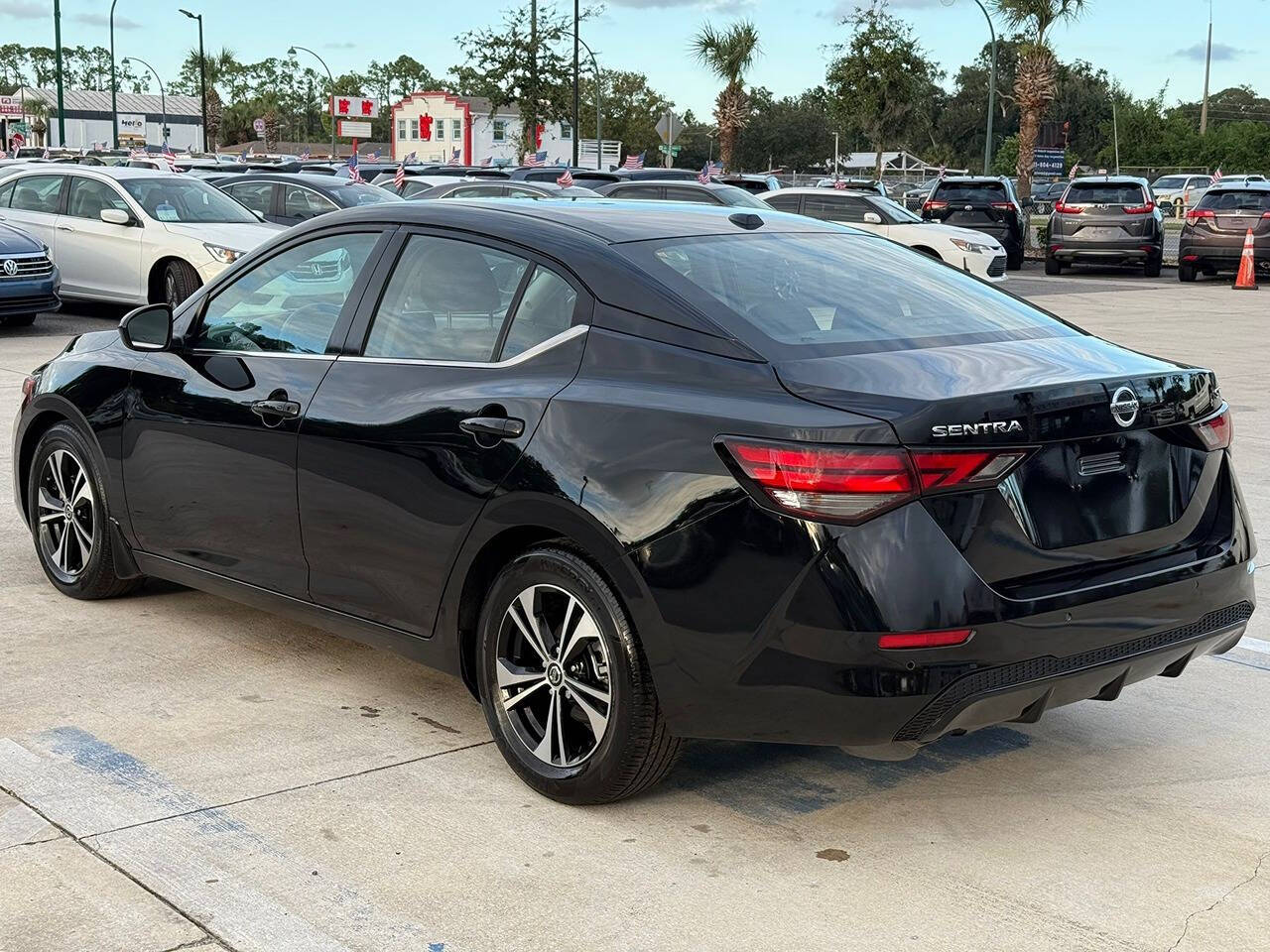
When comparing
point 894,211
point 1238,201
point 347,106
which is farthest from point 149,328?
point 347,106

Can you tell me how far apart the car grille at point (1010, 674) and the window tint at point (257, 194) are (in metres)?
17.7

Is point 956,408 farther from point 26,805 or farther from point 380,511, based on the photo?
point 26,805

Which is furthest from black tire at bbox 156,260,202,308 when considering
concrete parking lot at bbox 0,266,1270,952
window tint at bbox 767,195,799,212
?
concrete parking lot at bbox 0,266,1270,952

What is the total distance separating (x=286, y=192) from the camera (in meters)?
20.0

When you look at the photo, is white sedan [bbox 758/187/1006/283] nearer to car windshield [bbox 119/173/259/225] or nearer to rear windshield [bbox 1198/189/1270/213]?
rear windshield [bbox 1198/189/1270/213]

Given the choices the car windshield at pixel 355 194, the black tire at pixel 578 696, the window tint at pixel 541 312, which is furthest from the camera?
the car windshield at pixel 355 194

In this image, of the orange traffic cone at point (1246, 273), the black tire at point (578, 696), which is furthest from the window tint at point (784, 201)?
the black tire at point (578, 696)

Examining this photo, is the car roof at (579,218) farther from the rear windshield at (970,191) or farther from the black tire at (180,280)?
the rear windshield at (970,191)

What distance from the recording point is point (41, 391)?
5879 millimetres

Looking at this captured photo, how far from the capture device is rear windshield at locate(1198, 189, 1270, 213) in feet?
88.0

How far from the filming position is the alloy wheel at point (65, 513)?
5.77 meters

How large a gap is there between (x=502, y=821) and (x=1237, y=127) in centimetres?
8702

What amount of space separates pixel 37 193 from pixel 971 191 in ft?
56.0

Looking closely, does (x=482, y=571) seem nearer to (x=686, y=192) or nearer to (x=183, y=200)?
(x=183, y=200)
